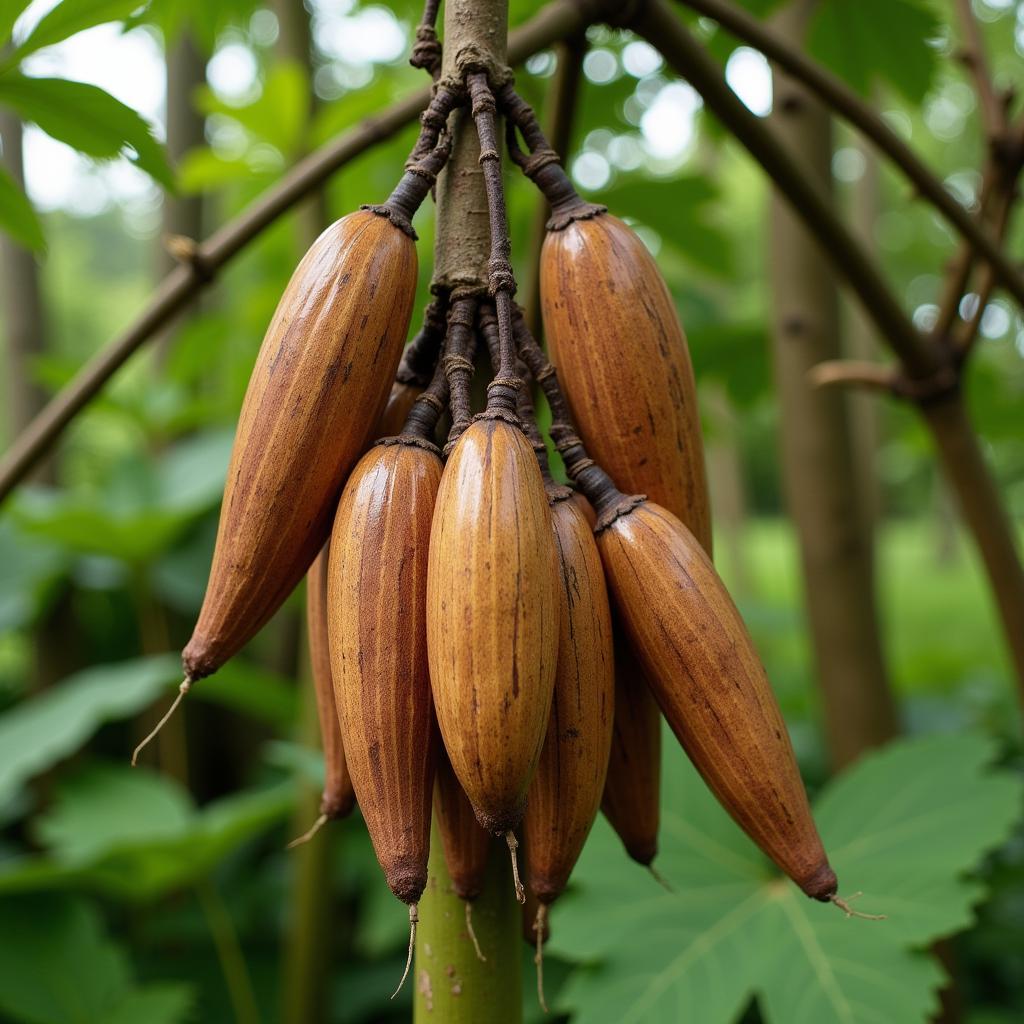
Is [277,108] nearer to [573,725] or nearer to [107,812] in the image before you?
[107,812]

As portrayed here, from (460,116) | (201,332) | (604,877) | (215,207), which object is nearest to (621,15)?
(460,116)

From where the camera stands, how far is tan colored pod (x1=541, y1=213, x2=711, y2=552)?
66 centimetres

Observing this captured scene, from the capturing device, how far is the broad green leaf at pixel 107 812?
2.28 metres

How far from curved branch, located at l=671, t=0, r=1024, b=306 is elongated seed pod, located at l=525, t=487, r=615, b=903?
505 mm

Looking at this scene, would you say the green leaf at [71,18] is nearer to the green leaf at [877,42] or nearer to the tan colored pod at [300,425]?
the tan colored pod at [300,425]

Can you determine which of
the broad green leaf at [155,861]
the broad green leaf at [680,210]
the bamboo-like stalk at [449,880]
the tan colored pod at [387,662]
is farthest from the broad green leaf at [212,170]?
the tan colored pod at [387,662]

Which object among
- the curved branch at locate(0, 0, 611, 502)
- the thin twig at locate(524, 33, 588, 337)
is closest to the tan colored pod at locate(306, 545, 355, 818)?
the thin twig at locate(524, 33, 588, 337)

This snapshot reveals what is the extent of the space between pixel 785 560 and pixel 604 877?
18.4m

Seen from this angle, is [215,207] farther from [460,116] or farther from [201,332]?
[460,116]

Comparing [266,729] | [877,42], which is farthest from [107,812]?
[877,42]

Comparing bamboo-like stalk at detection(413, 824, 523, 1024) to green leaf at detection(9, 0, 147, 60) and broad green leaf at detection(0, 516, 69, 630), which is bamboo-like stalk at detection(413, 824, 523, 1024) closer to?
green leaf at detection(9, 0, 147, 60)

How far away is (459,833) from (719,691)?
0.64 feet

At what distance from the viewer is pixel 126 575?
10.7 feet

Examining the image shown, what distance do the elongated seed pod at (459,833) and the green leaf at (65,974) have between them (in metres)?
1.43
